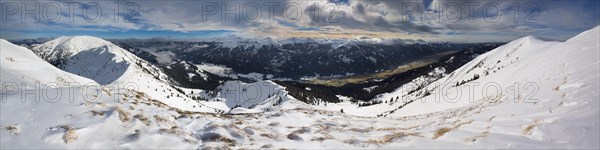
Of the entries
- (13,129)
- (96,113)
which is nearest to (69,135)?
(96,113)

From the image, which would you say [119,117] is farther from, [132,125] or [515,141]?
[515,141]

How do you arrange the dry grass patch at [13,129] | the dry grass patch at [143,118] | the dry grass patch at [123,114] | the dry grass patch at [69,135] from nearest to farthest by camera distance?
the dry grass patch at [69,135], the dry grass patch at [13,129], the dry grass patch at [123,114], the dry grass patch at [143,118]

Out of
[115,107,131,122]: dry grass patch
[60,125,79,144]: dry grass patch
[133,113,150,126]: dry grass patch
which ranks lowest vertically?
[60,125,79,144]: dry grass patch

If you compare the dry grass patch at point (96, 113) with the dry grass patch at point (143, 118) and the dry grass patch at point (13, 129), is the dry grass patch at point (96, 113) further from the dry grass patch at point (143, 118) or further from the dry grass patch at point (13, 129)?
the dry grass patch at point (13, 129)

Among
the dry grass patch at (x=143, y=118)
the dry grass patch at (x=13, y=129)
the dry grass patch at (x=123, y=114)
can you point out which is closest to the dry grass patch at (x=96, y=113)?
the dry grass patch at (x=123, y=114)

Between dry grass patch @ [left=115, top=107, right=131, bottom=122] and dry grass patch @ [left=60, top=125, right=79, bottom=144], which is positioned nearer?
dry grass patch @ [left=60, top=125, right=79, bottom=144]

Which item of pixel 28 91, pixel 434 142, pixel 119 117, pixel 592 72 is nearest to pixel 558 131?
pixel 434 142

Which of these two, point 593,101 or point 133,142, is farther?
point 593,101

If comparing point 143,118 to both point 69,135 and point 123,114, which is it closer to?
point 123,114

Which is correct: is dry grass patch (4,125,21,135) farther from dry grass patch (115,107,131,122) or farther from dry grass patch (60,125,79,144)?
dry grass patch (115,107,131,122)

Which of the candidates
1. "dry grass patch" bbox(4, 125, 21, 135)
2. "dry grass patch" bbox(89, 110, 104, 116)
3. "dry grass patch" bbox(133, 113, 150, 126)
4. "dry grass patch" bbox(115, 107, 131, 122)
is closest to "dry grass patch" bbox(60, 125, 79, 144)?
"dry grass patch" bbox(89, 110, 104, 116)

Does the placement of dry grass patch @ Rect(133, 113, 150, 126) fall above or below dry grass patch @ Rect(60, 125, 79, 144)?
above
